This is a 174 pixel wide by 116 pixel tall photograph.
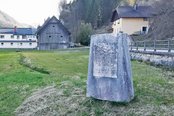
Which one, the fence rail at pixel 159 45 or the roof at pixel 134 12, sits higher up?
the roof at pixel 134 12

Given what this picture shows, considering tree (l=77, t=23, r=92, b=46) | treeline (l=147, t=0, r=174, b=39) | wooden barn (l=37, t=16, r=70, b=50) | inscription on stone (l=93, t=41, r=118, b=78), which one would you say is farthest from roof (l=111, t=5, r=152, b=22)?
inscription on stone (l=93, t=41, r=118, b=78)

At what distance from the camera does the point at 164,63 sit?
26.1 m

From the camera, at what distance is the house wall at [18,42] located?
375 feet

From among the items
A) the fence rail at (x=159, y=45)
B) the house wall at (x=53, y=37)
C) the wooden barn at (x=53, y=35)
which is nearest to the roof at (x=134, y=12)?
the wooden barn at (x=53, y=35)

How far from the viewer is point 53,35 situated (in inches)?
3447

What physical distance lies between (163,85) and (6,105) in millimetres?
4927

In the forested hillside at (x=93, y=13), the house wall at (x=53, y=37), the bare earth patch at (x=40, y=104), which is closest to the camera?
the bare earth patch at (x=40, y=104)

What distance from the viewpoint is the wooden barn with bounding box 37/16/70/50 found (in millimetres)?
86750

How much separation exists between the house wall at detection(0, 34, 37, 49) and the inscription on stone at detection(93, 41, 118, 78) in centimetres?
10442

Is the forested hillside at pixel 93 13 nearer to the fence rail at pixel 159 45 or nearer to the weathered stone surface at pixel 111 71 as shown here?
the fence rail at pixel 159 45

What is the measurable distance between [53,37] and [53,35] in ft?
1.88

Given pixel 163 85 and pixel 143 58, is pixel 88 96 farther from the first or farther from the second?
pixel 143 58

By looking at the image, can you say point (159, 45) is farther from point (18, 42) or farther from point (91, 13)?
point (18, 42)

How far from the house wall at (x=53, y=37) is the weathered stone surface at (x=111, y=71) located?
7648 cm
